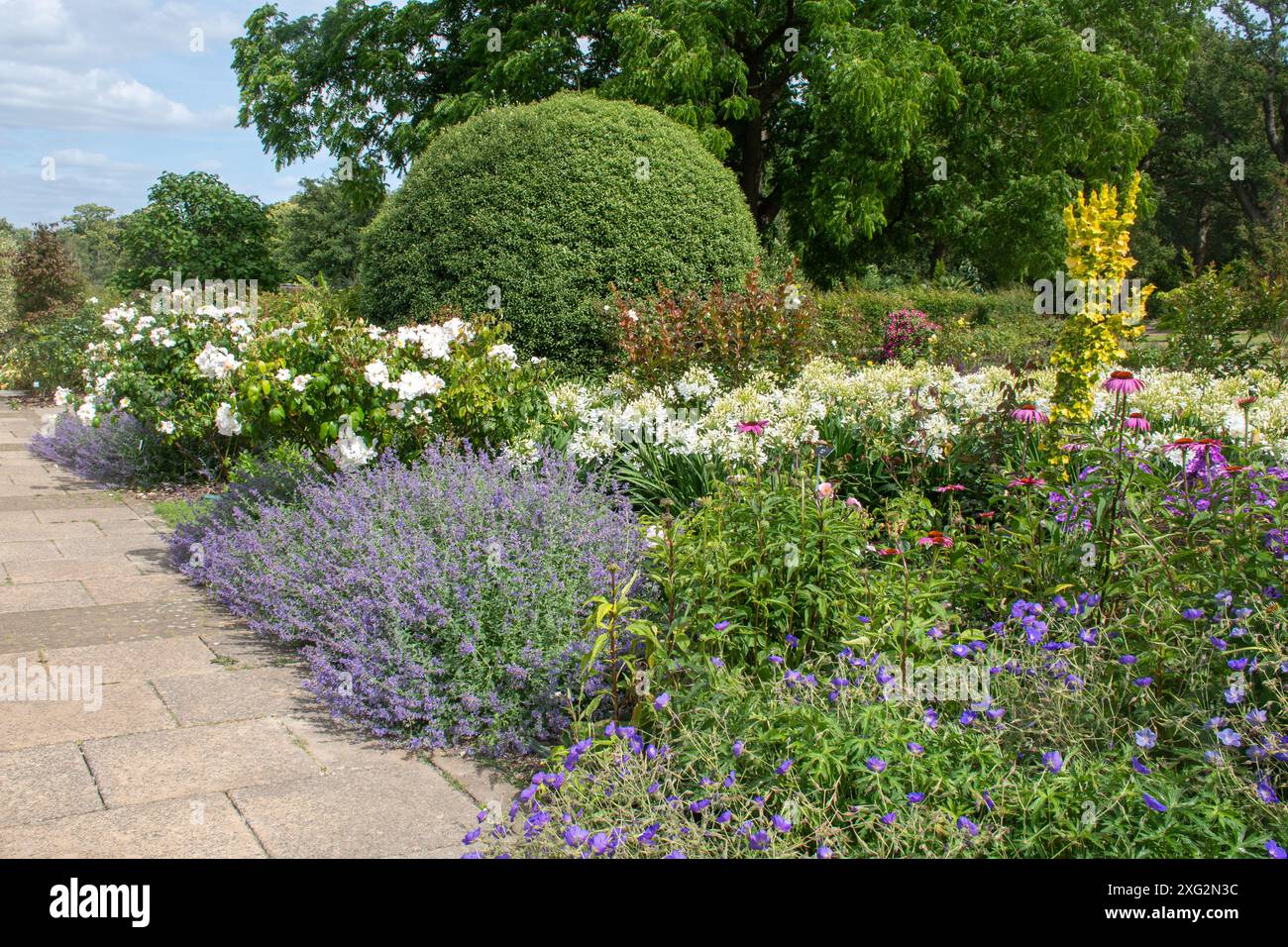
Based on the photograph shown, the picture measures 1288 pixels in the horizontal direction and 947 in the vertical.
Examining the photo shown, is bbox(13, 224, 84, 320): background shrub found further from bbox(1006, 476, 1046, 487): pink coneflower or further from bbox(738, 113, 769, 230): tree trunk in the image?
bbox(1006, 476, 1046, 487): pink coneflower

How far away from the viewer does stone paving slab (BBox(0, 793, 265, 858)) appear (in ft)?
8.75

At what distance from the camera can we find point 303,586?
4.23 meters

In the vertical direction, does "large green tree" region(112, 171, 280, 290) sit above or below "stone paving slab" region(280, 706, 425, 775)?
above

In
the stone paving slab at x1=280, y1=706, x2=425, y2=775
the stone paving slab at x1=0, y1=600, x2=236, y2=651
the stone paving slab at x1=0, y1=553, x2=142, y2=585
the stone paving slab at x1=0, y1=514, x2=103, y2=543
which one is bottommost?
the stone paving slab at x1=280, y1=706, x2=425, y2=775

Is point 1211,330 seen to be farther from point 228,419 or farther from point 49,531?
point 49,531

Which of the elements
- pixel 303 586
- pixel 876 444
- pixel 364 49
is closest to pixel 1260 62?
pixel 364 49

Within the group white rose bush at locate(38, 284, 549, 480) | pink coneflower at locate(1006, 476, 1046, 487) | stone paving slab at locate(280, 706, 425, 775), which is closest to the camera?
stone paving slab at locate(280, 706, 425, 775)

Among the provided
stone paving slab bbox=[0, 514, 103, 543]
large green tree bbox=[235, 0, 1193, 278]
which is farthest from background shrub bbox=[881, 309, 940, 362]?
stone paving slab bbox=[0, 514, 103, 543]

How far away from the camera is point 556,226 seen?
901 centimetres

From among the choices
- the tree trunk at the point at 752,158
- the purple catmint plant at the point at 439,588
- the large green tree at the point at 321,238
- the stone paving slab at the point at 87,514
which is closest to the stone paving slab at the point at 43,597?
the purple catmint plant at the point at 439,588

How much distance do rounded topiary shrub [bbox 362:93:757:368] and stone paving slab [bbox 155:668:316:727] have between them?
17.1 feet

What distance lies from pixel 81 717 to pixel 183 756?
60cm
